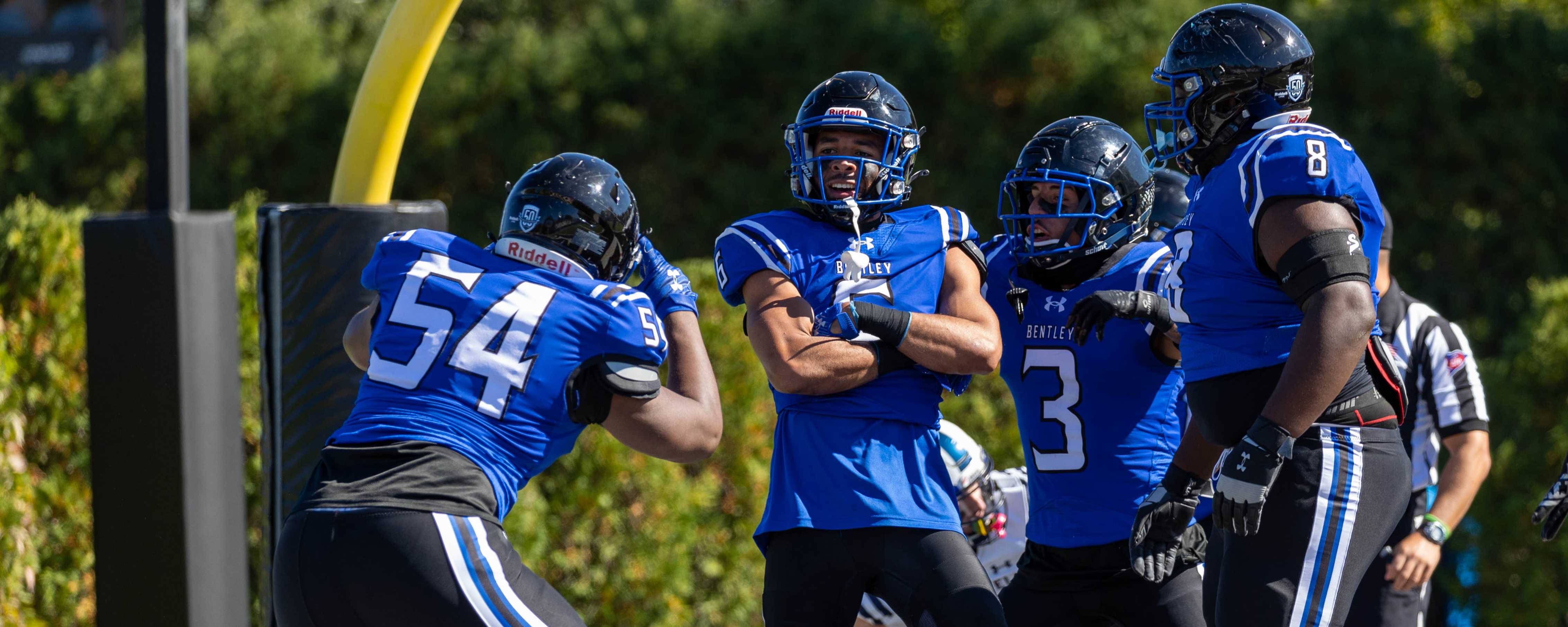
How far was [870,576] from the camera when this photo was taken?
10.6 feet

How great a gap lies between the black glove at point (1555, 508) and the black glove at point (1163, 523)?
1.14 metres

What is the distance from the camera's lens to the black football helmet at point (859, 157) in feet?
11.3

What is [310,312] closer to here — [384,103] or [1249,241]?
[384,103]

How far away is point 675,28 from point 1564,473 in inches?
263

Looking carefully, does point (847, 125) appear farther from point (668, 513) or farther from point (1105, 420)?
point (668, 513)

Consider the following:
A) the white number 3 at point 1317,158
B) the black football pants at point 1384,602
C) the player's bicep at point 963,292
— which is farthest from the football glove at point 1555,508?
the player's bicep at point 963,292

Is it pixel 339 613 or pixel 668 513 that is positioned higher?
pixel 339 613

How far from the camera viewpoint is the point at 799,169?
3.49 m

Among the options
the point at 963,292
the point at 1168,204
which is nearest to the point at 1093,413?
the point at 963,292

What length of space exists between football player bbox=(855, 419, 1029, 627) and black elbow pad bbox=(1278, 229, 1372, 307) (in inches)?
49.4

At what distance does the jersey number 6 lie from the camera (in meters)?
3.42

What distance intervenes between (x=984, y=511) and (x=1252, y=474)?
143cm

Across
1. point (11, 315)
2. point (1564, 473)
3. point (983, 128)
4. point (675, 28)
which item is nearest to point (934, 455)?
point (1564, 473)

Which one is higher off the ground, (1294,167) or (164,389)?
(1294,167)
